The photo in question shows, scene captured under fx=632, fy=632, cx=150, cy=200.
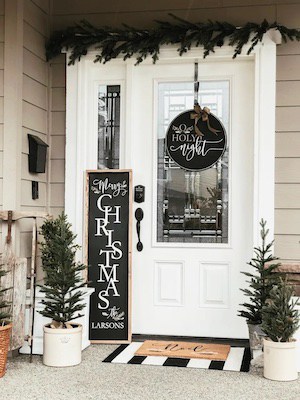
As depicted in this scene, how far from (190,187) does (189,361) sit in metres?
1.34

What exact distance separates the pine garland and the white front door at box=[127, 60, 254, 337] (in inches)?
7.5

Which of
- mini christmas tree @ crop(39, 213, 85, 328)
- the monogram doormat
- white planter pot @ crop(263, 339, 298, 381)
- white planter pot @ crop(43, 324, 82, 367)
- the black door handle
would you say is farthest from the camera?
the black door handle

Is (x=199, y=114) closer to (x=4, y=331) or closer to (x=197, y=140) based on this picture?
(x=197, y=140)

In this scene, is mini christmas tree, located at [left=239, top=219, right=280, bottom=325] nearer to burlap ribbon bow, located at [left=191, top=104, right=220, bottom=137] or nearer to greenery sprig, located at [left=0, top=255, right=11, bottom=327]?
burlap ribbon bow, located at [left=191, top=104, right=220, bottom=137]

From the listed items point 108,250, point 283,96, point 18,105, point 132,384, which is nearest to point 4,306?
point 132,384

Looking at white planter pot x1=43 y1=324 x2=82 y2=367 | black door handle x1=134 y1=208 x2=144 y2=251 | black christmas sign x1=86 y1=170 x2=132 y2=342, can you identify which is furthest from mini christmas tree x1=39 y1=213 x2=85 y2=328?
black door handle x1=134 y1=208 x2=144 y2=251

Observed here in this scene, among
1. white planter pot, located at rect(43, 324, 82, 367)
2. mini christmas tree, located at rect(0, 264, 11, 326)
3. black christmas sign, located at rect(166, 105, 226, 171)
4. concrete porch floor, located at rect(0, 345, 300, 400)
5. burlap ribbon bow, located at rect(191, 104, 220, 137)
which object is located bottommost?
concrete porch floor, located at rect(0, 345, 300, 400)

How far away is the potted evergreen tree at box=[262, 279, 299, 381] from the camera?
12.0 ft

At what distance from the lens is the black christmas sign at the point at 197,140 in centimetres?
473

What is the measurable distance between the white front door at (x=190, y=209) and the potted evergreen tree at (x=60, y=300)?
29.8 inches

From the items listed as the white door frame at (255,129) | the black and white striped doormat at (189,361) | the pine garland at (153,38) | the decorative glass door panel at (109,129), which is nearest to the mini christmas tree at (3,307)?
the black and white striped doormat at (189,361)

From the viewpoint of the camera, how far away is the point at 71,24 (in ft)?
15.9

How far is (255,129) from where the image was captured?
457 cm

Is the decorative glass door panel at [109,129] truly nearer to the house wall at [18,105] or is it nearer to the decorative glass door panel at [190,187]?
the decorative glass door panel at [190,187]
